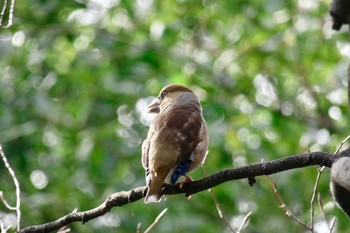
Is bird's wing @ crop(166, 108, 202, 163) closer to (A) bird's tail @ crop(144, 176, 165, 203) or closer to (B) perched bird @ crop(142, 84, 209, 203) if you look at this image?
(B) perched bird @ crop(142, 84, 209, 203)

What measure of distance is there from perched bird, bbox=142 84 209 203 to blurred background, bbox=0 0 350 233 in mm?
2828

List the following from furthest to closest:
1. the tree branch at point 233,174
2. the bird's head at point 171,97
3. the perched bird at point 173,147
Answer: the bird's head at point 171,97 → the perched bird at point 173,147 → the tree branch at point 233,174

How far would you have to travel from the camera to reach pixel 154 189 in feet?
15.8

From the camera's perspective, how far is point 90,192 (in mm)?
9641

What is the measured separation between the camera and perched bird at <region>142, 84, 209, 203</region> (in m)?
5.02

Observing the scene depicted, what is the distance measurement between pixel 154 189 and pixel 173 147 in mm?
465

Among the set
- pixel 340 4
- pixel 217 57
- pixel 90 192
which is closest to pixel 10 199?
pixel 90 192

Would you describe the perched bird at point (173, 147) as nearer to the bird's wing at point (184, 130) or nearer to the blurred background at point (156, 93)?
the bird's wing at point (184, 130)

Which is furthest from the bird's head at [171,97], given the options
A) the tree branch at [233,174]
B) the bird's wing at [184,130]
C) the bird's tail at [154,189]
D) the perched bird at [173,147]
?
the tree branch at [233,174]

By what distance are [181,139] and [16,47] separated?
5025mm

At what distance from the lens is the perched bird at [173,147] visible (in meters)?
5.02

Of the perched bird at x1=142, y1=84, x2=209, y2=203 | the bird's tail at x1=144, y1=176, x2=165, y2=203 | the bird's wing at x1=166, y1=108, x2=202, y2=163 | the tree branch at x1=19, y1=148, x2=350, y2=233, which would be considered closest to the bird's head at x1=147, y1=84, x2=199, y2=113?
the perched bird at x1=142, y1=84, x2=209, y2=203

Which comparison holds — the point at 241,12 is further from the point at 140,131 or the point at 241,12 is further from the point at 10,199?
the point at 10,199

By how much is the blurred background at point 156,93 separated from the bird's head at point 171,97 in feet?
5.99
